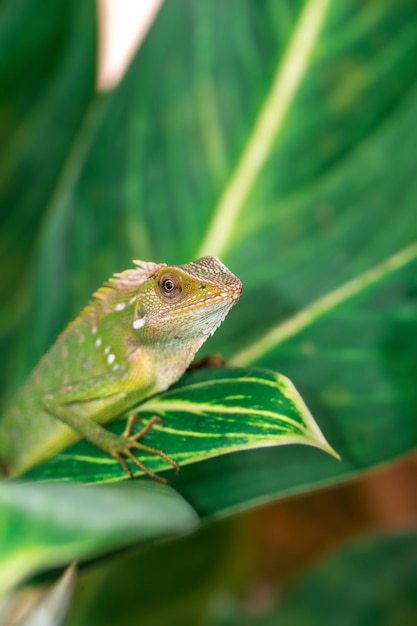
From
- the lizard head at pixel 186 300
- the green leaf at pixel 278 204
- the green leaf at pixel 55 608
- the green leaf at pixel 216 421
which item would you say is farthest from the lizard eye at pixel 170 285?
the green leaf at pixel 55 608

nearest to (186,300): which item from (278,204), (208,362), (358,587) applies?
(208,362)

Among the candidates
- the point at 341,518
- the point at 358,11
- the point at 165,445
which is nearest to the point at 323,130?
the point at 358,11

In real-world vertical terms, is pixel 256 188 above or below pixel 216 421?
above

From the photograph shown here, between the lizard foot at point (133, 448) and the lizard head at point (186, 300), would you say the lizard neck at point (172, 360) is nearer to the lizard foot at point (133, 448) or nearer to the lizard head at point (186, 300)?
the lizard head at point (186, 300)

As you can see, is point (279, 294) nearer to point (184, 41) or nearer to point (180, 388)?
point (180, 388)

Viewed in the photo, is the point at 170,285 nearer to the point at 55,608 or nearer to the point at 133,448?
the point at 133,448

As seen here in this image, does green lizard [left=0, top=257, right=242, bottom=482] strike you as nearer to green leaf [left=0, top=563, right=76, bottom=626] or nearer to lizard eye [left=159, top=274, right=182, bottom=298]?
lizard eye [left=159, top=274, right=182, bottom=298]
